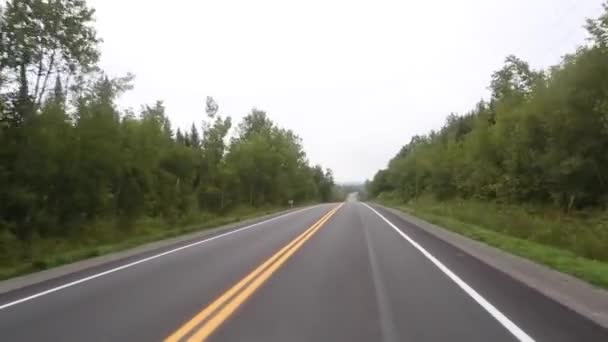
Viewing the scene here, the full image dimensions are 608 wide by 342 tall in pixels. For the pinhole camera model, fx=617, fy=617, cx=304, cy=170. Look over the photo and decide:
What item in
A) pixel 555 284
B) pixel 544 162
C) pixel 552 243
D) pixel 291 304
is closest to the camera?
pixel 291 304

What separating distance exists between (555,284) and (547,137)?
3486cm

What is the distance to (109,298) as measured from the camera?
9773mm

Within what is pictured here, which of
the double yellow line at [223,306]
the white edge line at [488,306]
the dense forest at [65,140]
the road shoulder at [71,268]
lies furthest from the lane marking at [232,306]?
the dense forest at [65,140]

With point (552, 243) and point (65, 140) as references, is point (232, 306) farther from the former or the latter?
point (65, 140)

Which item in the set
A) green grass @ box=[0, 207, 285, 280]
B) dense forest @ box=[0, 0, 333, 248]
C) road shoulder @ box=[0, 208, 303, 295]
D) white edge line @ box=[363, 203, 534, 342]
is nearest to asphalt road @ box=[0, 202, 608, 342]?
white edge line @ box=[363, 203, 534, 342]

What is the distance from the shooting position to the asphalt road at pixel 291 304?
7.09 meters

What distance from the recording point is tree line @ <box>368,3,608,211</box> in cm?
3678

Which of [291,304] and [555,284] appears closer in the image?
[291,304]

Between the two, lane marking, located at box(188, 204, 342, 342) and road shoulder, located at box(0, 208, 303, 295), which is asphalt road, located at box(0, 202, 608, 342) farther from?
road shoulder, located at box(0, 208, 303, 295)

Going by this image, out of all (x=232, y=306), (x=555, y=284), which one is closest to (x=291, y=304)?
(x=232, y=306)

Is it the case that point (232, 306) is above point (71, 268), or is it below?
below

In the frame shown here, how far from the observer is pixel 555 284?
11.0m

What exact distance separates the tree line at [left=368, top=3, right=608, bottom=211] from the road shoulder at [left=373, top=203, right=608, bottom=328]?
2132 centimetres

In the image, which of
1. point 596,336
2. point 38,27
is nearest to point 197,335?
point 596,336
